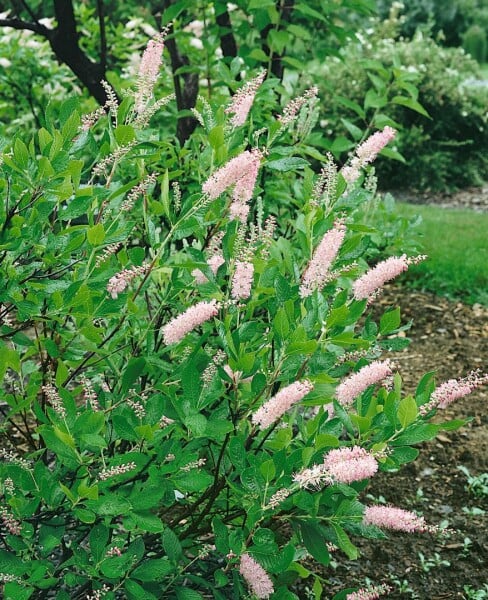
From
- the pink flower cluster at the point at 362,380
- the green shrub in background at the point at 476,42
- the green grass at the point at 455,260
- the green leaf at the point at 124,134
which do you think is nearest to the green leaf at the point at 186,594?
the pink flower cluster at the point at 362,380

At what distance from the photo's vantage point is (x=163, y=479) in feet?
5.57

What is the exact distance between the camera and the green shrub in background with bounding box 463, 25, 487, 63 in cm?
2639

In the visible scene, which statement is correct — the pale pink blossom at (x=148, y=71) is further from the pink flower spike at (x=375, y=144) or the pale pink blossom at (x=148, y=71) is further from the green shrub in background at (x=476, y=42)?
the green shrub in background at (x=476, y=42)

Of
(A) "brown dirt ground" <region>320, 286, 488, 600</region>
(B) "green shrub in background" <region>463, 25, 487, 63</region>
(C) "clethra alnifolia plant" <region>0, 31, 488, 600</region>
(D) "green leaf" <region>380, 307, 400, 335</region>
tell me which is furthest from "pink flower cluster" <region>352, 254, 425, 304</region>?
(B) "green shrub in background" <region>463, 25, 487, 63</region>

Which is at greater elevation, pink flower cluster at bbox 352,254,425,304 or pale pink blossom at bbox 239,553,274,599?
pink flower cluster at bbox 352,254,425,304

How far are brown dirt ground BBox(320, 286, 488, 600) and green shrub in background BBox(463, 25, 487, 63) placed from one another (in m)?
23.7

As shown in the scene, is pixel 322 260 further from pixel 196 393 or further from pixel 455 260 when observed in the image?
pixel 455 260

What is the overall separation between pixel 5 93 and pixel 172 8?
10.6 ft

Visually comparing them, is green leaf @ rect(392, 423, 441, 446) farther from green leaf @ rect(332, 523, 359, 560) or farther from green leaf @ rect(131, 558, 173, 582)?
green leaf @ rect(131, 558, 173, 582)

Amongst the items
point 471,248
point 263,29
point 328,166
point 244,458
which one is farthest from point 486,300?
point 244,458

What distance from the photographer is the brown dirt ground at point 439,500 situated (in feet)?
9.48

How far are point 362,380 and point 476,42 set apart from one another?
27210mm

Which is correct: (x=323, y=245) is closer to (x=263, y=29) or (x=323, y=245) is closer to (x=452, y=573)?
(x=452, y=573)

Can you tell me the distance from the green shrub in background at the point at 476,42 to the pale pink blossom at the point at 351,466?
1052 inches
